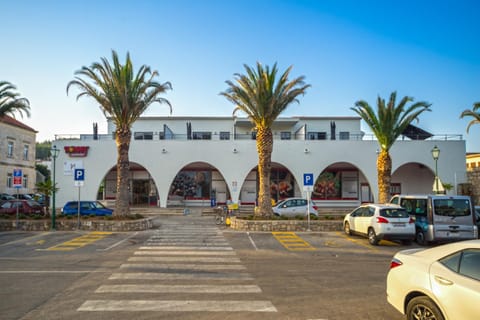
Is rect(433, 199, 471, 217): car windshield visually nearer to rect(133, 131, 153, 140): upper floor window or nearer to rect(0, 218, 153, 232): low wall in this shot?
rect(0, 218, 153, 232): low wall

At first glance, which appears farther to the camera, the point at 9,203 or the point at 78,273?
the point at 9,203

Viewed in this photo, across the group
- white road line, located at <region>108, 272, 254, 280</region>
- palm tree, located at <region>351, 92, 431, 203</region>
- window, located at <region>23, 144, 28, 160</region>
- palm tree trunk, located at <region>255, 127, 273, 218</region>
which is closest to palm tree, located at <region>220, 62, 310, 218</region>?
palm tree trunk, located at <region>255, 127, 273, 218</region>

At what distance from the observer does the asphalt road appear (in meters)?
5.64

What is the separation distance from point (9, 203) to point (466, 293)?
81.9ft

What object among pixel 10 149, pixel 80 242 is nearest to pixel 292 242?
pixel 80 242

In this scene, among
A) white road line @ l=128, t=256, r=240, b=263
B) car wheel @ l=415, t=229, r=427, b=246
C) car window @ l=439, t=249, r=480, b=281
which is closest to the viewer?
car window @ l=439, t=249, r=480, b=281

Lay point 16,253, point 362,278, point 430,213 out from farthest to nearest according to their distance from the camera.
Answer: point 430,213 < point 16,253 < point 362,278

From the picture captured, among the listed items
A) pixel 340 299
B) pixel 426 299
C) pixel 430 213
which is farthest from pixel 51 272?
pixel 430 213

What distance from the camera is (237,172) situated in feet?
87.6

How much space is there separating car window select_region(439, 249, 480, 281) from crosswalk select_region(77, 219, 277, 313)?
2896 millimetres

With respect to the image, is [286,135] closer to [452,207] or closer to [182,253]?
[452,207]

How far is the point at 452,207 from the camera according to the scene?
12391mm

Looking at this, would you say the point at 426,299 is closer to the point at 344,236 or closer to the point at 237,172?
the point at 344,236

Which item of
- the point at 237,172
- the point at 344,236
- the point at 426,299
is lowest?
the point at 344,236
